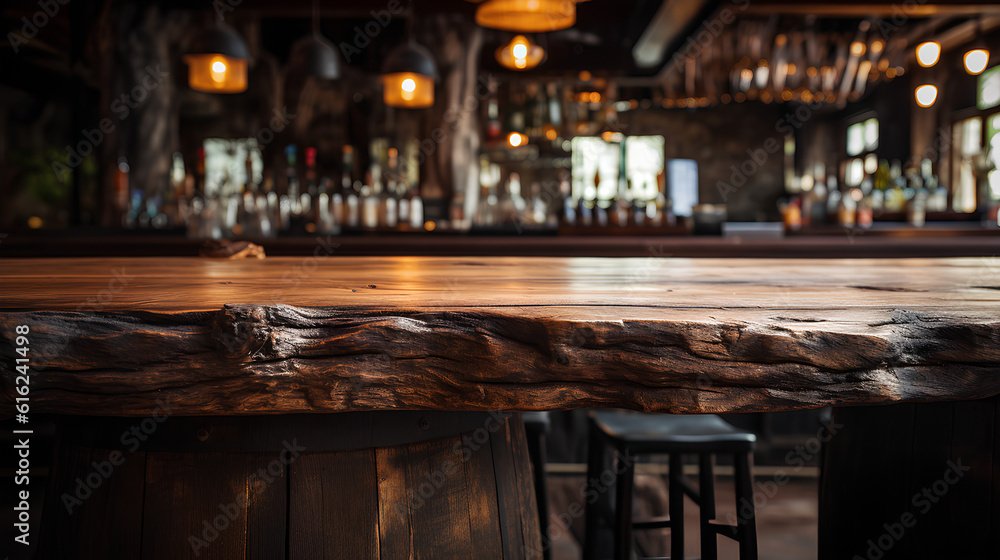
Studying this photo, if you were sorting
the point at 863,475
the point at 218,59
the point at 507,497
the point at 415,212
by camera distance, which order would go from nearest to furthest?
the point at 507,497, the point at 863,475, the point at 218,59, the point at 415,212

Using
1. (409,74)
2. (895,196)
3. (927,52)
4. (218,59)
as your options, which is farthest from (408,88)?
(895,196)

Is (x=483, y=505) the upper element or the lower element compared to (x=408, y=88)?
lower

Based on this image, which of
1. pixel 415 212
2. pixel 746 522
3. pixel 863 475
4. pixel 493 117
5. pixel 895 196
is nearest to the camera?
pixel 863 475

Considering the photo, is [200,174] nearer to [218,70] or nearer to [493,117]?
[493,117]

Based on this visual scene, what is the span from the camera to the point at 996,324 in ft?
1.88

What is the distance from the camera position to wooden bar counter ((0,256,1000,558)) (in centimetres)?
54

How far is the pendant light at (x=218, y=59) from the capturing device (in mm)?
2485

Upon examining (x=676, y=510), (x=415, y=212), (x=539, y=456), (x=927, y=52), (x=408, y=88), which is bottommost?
(x=676, y=510)

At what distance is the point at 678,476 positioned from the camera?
149cm

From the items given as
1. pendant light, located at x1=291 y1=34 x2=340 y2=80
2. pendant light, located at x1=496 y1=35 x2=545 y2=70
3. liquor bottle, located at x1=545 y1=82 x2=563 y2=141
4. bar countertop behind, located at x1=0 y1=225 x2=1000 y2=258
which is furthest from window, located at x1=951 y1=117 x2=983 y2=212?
pendant light, located at x1=291 y1=34 x2=340 y2=80

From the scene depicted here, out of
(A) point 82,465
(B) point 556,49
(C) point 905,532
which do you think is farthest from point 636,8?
(A) point 82,465

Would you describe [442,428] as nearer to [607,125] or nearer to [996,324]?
[996,324]

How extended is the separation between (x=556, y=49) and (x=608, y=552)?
3.17 meters

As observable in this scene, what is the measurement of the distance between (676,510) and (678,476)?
75 millimetres
